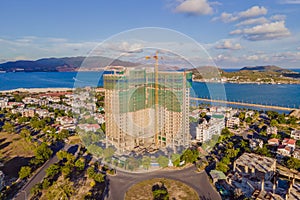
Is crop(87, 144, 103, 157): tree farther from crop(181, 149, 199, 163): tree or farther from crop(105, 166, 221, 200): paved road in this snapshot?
crop(181, 149, 199, 163): tree

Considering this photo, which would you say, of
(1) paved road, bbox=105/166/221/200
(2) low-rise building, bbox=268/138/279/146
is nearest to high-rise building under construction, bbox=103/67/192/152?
(1) paved road, bbox=105/166/221/200

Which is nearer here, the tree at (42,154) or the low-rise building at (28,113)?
the tree at (42,154)

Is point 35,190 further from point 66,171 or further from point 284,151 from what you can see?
point 284,151

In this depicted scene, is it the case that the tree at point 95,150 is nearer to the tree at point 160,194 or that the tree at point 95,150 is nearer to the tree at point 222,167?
the tree at point 160,194

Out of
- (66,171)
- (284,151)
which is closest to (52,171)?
(66,171)

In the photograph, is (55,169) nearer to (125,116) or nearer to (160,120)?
(125,116)

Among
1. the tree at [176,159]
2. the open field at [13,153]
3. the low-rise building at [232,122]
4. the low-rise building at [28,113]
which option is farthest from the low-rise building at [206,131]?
the low-rise building at [28,113]

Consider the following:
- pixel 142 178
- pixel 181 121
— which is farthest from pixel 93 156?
pixel 181 121
